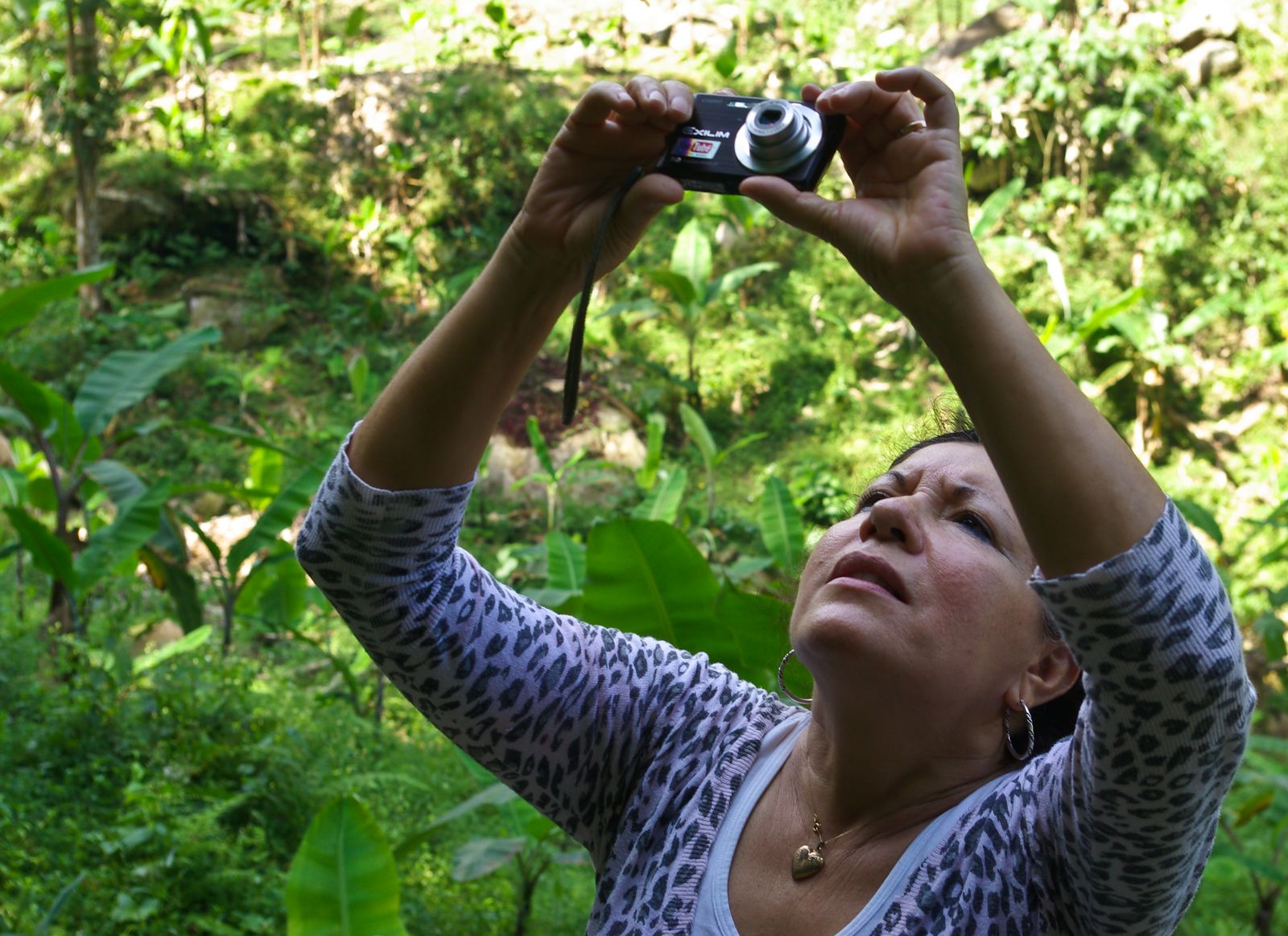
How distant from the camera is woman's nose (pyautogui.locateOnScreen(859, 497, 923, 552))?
0.86 meters

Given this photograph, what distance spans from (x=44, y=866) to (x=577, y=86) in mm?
6903

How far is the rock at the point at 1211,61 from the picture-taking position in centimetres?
671

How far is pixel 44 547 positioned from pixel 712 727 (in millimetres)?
2276

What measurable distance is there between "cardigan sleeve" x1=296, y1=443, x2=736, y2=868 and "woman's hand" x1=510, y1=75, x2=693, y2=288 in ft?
0.69

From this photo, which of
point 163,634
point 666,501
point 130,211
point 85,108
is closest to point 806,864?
point 666,501

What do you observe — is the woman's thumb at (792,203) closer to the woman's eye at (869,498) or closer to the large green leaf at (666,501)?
the woman's eye at (869,498)

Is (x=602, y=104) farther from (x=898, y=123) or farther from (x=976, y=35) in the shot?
(x=976, y=35)

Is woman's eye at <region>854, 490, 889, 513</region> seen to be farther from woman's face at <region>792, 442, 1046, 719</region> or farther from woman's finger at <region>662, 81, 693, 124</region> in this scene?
woman's finger at <region>662, 81, 693, 124</region>

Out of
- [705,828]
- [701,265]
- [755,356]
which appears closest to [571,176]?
[705,828]

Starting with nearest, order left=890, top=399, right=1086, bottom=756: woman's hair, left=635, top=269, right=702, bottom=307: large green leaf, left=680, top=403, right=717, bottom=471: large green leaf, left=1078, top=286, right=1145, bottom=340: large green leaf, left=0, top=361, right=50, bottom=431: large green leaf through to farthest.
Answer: left=890, top=399, right=1086, bottom=756: woman's hair
left=0, top=361, right=50, bottom=431: large green leaf
left=680, top=403, right=717, bottom=471: large green leaf
left=635, top=269, right=702, bottom=307: large green leaf
left=1078, top=286, right=1145, bottom=340: large green leaf

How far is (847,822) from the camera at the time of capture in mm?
877

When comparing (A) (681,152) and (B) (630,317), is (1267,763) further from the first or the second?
(B) (630,317)

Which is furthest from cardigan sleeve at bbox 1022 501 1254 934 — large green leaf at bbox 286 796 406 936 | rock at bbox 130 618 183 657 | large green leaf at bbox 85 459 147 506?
rock at bbox 130 618 183 657

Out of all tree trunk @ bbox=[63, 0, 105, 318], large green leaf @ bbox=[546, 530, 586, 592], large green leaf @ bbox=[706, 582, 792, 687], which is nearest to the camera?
large green leaf @ bbox=[706, 582, 792, 687]
